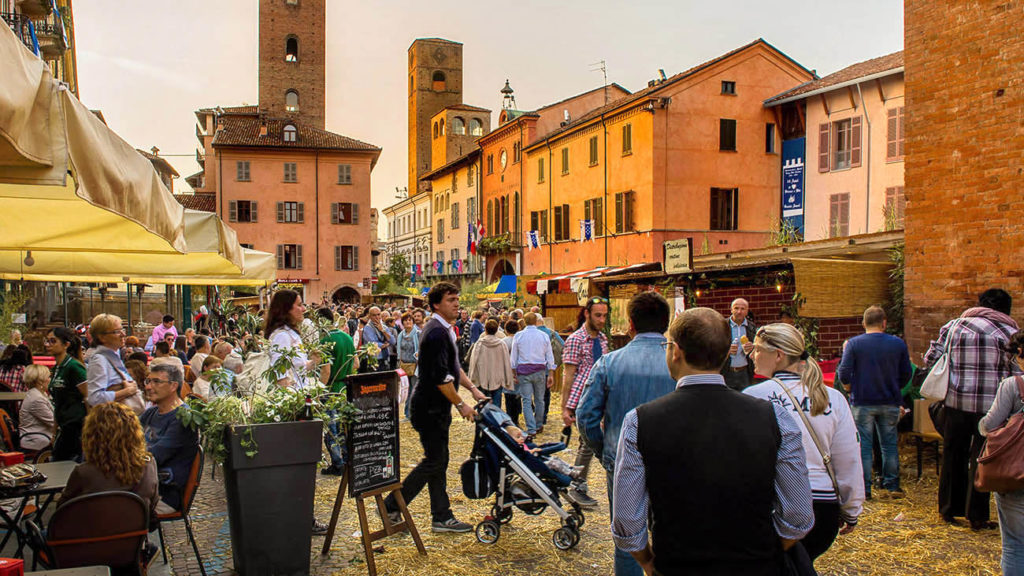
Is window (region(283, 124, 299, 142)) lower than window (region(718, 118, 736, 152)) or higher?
higher

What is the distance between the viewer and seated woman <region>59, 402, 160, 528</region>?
13.7ft

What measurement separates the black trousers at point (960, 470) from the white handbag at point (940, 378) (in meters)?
0.17

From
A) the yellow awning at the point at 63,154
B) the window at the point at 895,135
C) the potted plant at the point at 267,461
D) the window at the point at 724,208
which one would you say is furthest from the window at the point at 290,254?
the potted plant at the point at 267,461

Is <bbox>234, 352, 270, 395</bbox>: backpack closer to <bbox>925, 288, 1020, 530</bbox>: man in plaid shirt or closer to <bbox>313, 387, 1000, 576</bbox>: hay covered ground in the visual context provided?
<bbox>313, 387, 1000, 576</bbox>: hay covered ground

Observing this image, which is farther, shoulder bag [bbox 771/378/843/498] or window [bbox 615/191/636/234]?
window [bbox 615/191/636/234]

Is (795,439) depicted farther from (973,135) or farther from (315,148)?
(315,148)

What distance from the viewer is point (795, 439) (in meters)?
2.58

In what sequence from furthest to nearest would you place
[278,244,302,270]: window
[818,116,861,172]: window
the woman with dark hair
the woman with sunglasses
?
[278,244,302,270]: window → [818,116,861,172]: window → the woman with dark hair → the woman with sunglasses

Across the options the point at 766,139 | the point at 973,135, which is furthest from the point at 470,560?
the point at 766,139

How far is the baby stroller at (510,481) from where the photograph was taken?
583 centimetres

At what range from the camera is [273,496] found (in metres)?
4.85

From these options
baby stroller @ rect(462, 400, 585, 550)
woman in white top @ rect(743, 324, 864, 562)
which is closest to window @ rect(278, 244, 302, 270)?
baby stroller @ rect(462, 400, 585, 550)

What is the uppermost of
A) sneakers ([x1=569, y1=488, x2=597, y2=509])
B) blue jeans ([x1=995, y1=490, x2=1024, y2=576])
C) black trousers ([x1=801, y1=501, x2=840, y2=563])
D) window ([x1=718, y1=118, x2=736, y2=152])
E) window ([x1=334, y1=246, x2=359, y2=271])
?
window ([x1=718, y1=118, x2=736, y2=152])

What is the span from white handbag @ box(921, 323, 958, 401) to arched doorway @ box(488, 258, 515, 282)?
125 feet
